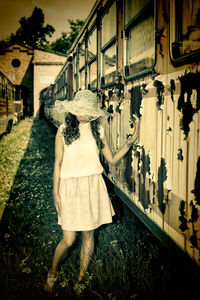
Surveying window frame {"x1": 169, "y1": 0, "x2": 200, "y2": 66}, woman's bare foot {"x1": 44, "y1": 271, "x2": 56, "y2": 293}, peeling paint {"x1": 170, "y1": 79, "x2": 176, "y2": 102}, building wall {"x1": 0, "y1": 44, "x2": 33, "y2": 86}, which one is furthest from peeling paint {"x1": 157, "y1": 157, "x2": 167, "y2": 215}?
building wall {"x1": 0, "y1": 44, "x2": 33, "y2": 86}

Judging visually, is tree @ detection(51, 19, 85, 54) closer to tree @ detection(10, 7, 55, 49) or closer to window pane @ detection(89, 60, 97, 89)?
tree @ detection(10, 7, 55, 49)

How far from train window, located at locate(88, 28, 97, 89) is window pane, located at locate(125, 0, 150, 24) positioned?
4.26ft

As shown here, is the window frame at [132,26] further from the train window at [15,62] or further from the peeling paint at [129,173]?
the train window at [15,62]

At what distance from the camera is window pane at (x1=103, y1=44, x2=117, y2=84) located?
3.08 m

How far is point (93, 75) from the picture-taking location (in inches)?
162

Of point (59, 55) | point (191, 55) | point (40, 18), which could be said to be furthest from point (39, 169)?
point (40, 18)

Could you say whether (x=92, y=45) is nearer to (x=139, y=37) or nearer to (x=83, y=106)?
(x=139, y=37)

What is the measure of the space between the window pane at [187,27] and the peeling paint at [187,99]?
0.16 meters

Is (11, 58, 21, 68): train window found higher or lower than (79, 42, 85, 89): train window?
higher

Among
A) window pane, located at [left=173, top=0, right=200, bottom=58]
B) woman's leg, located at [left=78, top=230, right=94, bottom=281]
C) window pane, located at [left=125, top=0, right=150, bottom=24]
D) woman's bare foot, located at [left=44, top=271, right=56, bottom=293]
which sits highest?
window pane, located at [left=125, top=0, right=150, bottom=24]

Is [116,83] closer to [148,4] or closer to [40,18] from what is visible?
[148,4]

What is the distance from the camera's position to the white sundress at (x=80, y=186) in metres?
2.27

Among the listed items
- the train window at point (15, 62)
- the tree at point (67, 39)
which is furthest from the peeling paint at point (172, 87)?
the tree at point (67, 39)

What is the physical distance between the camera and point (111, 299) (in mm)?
2197
